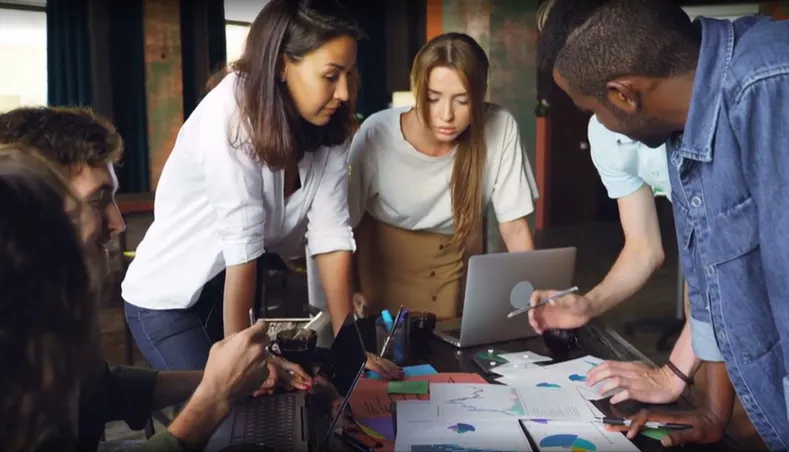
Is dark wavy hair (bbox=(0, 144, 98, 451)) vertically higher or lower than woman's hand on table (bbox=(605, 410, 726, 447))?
higher

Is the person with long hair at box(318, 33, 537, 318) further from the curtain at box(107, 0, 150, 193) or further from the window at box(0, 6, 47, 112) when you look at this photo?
the curtain at box(107, 0, 150, 193)

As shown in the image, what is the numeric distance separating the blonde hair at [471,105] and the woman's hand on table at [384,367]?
0.66 metres

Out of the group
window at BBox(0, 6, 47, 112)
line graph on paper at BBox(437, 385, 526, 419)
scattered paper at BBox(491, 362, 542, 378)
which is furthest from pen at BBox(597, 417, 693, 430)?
window at BBox(0, 6, 47, 112)

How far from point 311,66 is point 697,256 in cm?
72

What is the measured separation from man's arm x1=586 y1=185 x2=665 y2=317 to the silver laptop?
0.23 meters

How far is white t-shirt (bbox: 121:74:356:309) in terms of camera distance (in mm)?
1290

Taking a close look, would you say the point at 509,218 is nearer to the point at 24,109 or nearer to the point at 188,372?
the point at 188,372

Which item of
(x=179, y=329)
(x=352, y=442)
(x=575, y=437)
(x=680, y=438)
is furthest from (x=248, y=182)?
(x=680, y=438)

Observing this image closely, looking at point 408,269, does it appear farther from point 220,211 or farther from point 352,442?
point 352,442

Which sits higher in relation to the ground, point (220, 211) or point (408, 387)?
point (220, 211)

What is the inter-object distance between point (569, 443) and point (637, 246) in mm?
777

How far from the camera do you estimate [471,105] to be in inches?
65.1

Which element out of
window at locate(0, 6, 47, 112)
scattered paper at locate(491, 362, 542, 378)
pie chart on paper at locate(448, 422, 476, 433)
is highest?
window at locate(0, 6, 47, 112)

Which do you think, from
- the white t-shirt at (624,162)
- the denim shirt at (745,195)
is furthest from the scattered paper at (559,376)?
the white t-shirt at (624,162)
